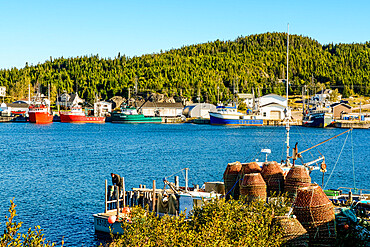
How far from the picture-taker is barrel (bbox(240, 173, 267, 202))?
19484 millimetres

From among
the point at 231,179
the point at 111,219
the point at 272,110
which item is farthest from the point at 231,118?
the point at 111,219

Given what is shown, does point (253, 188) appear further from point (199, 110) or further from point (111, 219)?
point (199, 110)

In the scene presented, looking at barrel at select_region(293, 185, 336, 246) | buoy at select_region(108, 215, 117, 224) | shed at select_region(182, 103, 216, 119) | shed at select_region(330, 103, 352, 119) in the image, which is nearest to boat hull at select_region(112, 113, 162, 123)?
shed at select_region(182, 103, 216, 119)

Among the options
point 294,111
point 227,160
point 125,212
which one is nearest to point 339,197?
point 125,212

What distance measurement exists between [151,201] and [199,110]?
126593 millimetres

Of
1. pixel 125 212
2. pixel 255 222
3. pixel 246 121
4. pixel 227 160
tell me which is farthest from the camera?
pixel 246 121

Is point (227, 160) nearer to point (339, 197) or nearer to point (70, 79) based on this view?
point (339, 197)

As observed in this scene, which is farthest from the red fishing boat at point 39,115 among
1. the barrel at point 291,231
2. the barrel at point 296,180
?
the barrel at point 291,231

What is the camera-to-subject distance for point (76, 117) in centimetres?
13912

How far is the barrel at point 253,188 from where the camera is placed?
63.9 ft

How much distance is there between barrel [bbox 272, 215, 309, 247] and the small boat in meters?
115

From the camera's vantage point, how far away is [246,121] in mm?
132250

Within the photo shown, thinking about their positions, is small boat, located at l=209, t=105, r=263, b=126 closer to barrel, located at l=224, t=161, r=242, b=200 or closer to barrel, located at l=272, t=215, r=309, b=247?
barrel, located at l=224, t=161, r=242, b=200

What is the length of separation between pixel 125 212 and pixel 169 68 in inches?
6516
